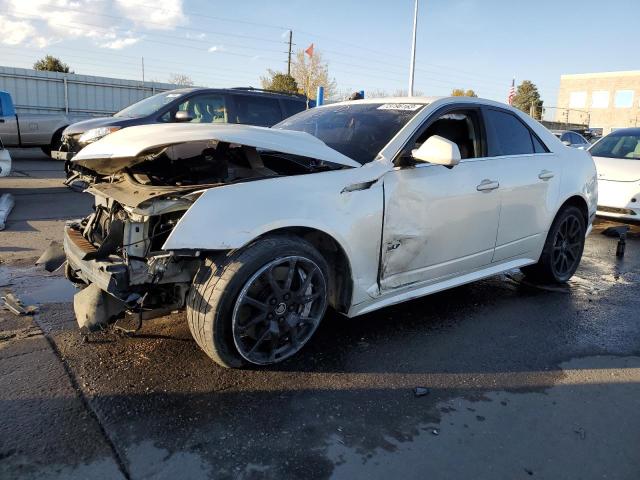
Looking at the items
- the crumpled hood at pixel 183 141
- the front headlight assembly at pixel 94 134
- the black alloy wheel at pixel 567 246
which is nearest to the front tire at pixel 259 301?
the crumpled hood at pixel 183 141

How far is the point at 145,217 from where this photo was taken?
293cm

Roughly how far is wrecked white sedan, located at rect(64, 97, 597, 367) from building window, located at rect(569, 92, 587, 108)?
226 feet

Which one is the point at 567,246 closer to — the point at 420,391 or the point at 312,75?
the point at 420,391

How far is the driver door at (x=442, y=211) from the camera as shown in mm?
3471

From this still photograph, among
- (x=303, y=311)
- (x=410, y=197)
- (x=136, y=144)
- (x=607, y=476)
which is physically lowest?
(x=607, y=476)

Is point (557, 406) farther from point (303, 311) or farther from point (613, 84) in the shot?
point (613, 84)

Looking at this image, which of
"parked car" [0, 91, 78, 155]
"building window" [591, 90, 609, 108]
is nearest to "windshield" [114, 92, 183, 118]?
"parked car" [0, 91, 78, 155]

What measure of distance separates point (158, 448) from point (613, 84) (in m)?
70.6

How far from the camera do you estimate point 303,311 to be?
10.6ft

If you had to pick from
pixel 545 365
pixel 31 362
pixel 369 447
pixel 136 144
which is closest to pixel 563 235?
pixel 545 365

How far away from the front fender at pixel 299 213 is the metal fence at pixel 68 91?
60.8 feet

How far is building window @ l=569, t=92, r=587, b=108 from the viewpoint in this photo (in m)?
64.4

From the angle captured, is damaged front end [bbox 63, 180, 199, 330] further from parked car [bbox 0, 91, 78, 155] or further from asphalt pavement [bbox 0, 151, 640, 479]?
A: parked car [bbox 0, 91, 78, 155]

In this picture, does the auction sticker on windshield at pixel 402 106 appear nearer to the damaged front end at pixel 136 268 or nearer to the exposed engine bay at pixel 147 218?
the exposed engine bay at pixel 147 218
